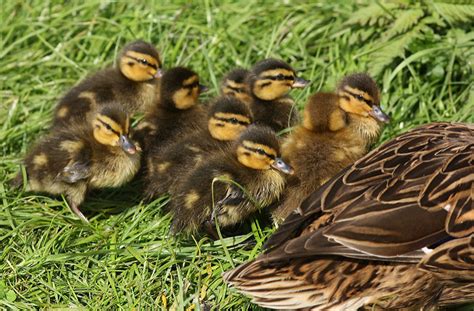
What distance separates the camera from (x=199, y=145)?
4.72 meters

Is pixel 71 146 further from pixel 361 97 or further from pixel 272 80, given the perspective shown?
pixel 361 97

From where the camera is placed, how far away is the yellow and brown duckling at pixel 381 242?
3506 millimetres

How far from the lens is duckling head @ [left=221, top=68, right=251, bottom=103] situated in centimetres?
507

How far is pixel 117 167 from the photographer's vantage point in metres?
4.70

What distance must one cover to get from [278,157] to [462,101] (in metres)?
1.23

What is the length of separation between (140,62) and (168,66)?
20.9 inches

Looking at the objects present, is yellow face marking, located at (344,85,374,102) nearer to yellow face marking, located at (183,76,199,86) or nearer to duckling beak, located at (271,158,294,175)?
duckling beak, located at (271,158,294,175)

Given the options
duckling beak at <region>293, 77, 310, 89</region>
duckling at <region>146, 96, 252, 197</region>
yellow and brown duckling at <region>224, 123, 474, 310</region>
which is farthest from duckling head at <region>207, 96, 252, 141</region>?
yellow and brown duckling at <region>224, 123, 474, 310</region>

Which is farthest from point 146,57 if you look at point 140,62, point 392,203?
point 392,203

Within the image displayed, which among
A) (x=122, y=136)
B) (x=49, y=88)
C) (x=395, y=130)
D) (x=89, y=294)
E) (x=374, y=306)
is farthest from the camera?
(x=49, y=88)

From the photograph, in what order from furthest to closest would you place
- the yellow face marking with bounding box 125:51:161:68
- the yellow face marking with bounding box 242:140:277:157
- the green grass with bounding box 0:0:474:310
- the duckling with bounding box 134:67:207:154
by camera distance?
the yellow face marking with bounding box 125:51:161:68 → the duckling with bounding box 134:67:207:154 → the yellow face marking with bounding box 242:140:277:157 → the green grass with bounding box 0:0:474:310

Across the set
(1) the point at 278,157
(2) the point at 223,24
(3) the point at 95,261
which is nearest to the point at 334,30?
(2) the point at 223,24

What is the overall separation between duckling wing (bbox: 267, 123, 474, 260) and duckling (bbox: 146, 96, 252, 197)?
892 millimetres

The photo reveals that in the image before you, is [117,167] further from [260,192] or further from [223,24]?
[223,24]
